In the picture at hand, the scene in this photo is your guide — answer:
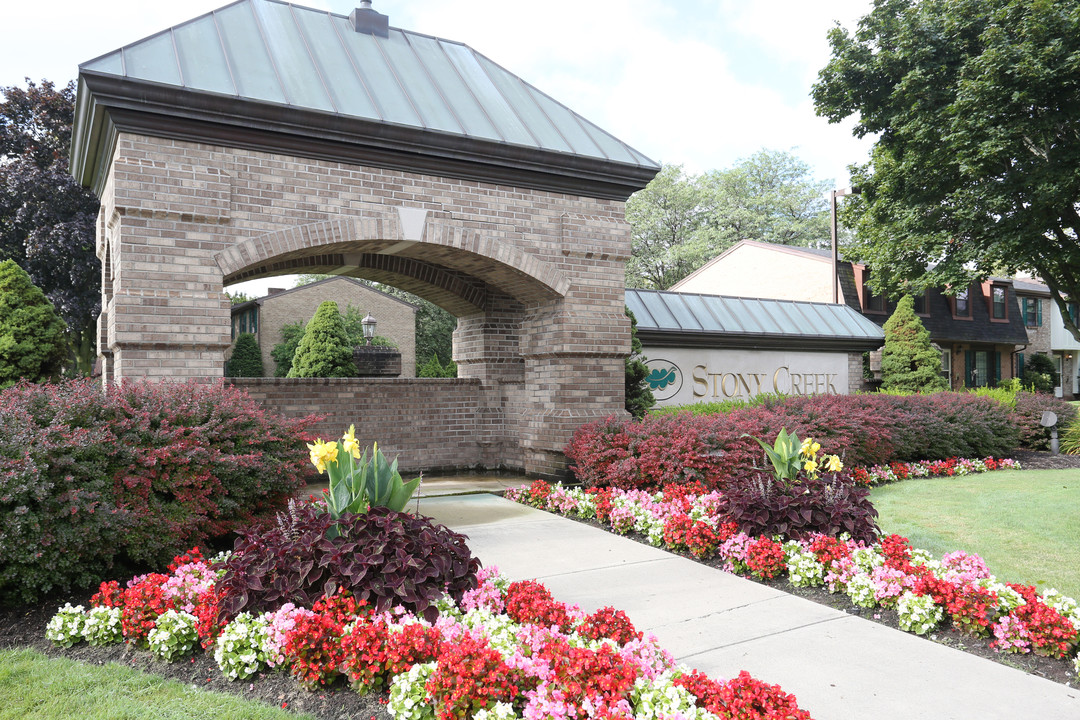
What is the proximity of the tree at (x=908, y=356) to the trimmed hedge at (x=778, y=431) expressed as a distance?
339 inches

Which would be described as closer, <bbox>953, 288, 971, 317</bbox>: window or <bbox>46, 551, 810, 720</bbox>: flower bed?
<bbox>46, 551, 810, 720</bbox>: flower bed

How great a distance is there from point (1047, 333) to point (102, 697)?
42035 millimetres

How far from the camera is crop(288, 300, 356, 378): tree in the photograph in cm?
2503

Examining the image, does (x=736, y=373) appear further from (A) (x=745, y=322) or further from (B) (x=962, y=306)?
(B) (x=962, y=306)

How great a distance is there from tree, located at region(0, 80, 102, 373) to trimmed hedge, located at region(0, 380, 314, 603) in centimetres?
1758

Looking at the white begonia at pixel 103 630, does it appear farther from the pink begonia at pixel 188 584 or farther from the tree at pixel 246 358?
the tree at pixel 246 358

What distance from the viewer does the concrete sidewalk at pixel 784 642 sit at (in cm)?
314

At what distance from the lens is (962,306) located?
27375 mm

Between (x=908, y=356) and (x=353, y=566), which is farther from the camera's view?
(x=908, y=356)

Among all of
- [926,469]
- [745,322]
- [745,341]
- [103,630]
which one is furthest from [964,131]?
[103,630]

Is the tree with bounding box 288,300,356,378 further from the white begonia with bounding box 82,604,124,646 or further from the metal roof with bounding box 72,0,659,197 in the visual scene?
the white begonia with bounding box 82,604,124,646

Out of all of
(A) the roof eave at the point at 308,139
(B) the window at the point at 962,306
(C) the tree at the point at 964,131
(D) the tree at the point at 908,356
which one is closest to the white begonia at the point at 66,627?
(A) the roof eave at the point at 308,139

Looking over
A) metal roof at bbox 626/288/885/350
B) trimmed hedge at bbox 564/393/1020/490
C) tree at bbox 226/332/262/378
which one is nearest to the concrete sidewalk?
trimmed hedge at bbox 564/393/1020/490

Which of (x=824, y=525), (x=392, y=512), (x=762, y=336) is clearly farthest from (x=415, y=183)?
(x=762, y=336)
